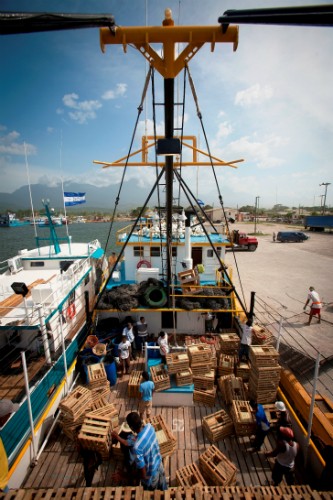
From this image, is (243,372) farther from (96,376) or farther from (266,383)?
(96,376)

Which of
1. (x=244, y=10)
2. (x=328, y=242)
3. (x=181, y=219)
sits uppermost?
(x=244, y=10)

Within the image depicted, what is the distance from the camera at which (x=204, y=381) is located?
7141mm

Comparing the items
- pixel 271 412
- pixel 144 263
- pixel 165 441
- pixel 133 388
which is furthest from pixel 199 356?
pixel 144 263

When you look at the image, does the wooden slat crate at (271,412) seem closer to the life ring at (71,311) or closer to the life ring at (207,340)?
Result: the life ring at (207,340)

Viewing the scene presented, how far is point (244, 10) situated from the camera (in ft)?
9.23

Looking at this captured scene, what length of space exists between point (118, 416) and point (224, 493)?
3729 millimetres

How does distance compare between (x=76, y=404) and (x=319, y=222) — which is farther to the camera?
(x=319, y=222)

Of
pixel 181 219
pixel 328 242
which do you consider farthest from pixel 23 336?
pixel 328 242

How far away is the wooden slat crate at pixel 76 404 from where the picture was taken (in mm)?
5863

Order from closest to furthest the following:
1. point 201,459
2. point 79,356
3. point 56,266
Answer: point 201,459 → point 79,356 → point 56,266

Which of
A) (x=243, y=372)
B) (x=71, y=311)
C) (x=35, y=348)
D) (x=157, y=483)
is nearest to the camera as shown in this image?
(x=157, y=483)

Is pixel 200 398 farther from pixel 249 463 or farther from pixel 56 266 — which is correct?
pixel 56 266

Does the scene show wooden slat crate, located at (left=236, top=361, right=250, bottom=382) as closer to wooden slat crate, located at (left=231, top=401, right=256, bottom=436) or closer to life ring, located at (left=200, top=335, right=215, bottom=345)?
wooden slat crate, located at (left=231, top=401, right=256, bottom=436)

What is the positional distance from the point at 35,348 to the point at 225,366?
21.1ft
